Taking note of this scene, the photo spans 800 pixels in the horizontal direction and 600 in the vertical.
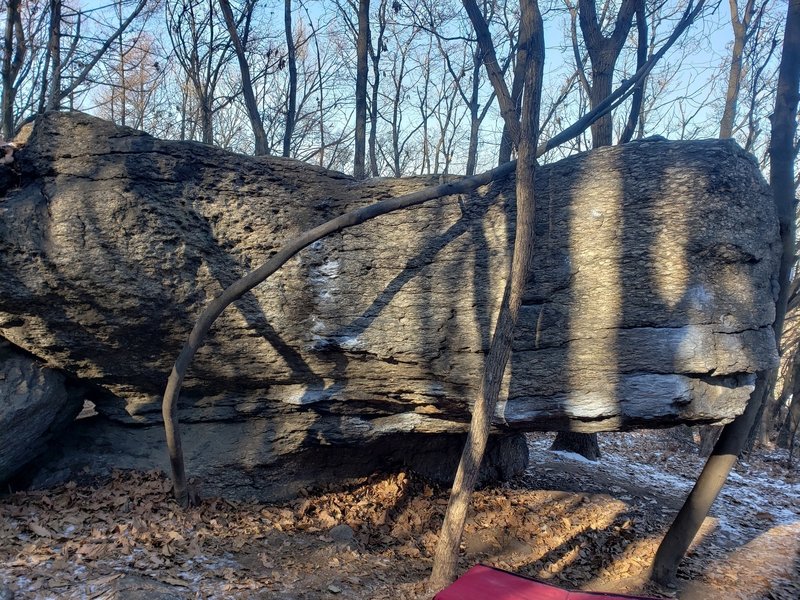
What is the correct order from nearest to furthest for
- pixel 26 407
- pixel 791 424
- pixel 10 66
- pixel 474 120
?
1. pixel 26 407
2. pixel 10 66
3. pixel 791 424
4. pixel 474 120

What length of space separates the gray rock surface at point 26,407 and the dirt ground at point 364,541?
0.51m

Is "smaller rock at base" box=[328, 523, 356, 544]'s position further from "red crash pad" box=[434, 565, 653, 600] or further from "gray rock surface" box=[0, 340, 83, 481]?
"gray rock surface" box=[0, 340, 83, 481]

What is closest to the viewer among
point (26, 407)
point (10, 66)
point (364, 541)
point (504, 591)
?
point (504, 591)

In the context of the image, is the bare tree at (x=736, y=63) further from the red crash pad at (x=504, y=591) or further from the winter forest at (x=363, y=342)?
the red crash pad at (x=504, y=591)

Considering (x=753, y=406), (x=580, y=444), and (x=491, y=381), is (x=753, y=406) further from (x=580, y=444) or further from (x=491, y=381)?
(x=580, y=444)

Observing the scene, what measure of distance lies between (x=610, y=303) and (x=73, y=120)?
6.28 meters

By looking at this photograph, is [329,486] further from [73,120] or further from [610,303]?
[73,120]

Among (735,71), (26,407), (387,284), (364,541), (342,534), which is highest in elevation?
(735,71)

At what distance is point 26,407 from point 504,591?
5636mm

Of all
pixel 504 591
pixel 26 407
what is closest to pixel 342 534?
pixel 504 591

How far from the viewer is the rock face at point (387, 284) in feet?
19.5

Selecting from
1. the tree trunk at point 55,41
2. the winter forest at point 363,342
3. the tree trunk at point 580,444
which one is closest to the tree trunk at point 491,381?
the winter forest at point 363,342

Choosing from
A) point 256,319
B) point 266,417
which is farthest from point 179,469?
point 256,319

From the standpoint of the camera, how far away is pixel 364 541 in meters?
6.80
